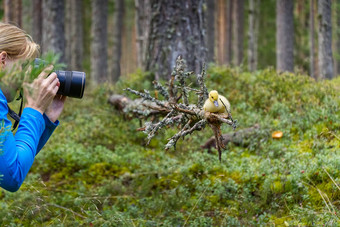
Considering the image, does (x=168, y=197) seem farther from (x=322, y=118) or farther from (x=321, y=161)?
(x=322, y=118)

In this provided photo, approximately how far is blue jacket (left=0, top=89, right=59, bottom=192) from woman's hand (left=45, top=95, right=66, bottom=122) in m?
0.28

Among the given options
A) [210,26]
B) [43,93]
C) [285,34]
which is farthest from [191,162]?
[210,26]

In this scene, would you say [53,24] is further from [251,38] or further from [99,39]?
[251,38]

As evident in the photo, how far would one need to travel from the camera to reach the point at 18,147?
2.16 meters

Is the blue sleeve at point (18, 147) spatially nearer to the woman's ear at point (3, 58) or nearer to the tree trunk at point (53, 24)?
the woman's ear at point (3, 58)

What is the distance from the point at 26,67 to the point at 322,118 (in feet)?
14.1

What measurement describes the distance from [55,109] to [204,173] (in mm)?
2200

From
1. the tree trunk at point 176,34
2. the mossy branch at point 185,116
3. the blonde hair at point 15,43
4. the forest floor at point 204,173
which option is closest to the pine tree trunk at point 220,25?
the tree trunk at point 176,34

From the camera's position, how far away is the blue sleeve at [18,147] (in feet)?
6.72

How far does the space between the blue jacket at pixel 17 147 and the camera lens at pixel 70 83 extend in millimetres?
358

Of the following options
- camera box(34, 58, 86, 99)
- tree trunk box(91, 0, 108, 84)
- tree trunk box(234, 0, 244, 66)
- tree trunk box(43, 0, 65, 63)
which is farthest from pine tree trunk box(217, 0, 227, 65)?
camera box(34, 58, 86, 99)

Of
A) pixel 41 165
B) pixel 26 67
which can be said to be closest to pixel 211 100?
pixel 26 67

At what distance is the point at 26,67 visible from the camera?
5.47 feet

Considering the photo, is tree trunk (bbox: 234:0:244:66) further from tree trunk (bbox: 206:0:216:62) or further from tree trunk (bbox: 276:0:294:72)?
tree trunk (bbox: 276:0:294:72)
